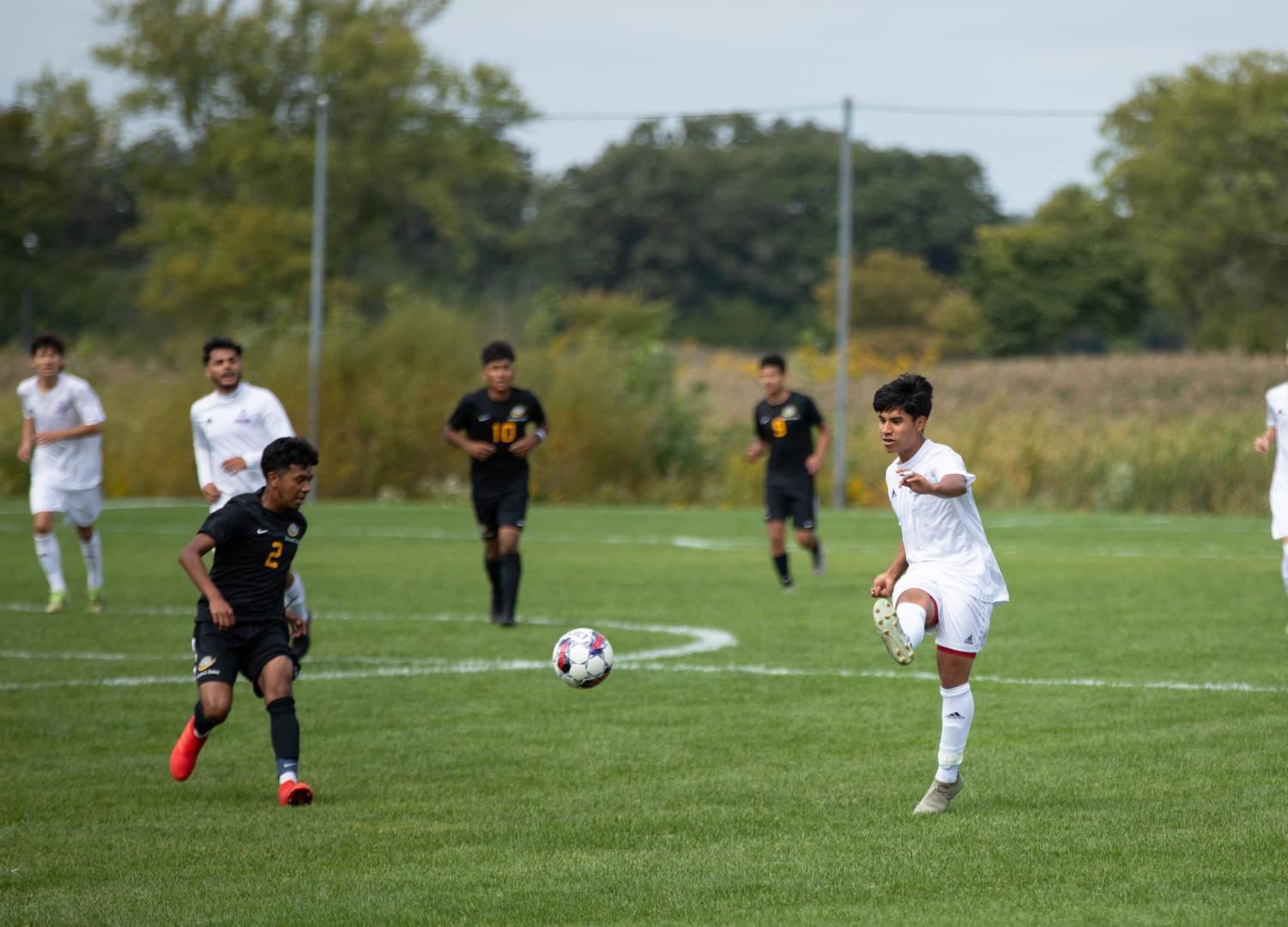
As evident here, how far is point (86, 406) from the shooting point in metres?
13.8

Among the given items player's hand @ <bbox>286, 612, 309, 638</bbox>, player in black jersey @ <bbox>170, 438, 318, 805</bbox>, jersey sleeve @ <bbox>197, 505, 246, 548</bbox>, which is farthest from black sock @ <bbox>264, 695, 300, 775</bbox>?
jersey sleeve @ <bbox>197, 505, 246, 548</bbox>

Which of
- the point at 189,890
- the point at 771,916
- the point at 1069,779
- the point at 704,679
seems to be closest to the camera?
the point at 771,916

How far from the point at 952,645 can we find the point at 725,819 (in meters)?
1.05

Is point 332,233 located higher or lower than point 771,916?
higher

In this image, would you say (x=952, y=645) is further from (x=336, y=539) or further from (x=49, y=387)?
(x=336, y=539)

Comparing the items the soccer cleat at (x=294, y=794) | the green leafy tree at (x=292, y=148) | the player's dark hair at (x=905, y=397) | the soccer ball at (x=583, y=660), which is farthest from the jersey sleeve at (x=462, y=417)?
the green leafy tree at (x=292, y=148)

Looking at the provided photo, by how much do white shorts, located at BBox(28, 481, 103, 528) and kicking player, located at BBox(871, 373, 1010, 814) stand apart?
9030mm

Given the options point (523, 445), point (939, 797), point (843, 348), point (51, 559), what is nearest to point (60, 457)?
point (51, 559)

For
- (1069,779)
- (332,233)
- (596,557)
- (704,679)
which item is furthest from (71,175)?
(1069,779)

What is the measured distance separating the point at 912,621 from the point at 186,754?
9.95ft

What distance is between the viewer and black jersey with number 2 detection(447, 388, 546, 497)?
510 inches

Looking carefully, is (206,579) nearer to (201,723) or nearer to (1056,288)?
(201,723)

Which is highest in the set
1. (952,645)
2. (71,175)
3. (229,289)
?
(71,175)

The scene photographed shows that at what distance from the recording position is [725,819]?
628cm
